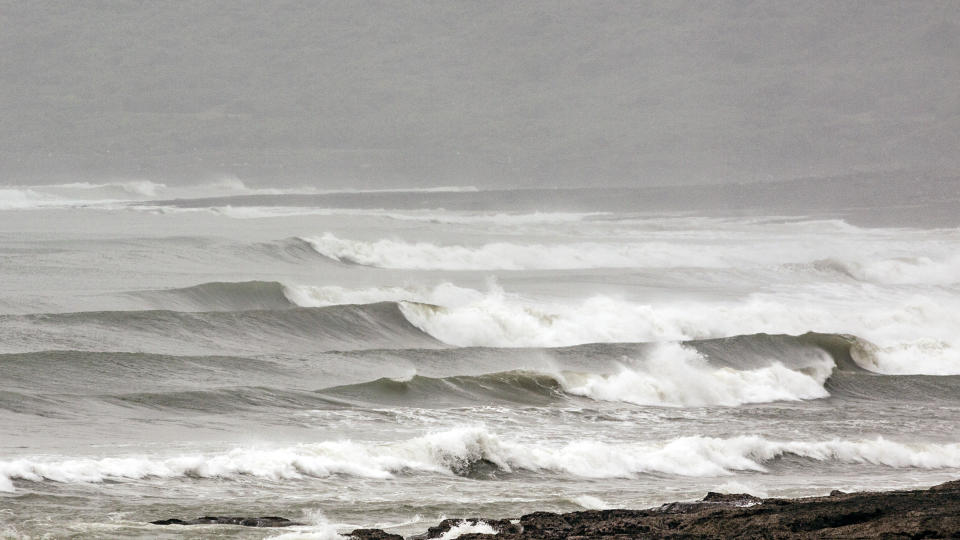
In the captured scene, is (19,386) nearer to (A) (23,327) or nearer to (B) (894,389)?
(A) (23,327)

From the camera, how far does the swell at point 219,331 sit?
1820 cm

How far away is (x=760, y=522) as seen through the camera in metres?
Answer: 8.87

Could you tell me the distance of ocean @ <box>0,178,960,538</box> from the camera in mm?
10883

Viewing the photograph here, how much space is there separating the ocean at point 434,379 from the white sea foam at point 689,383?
0.18ft

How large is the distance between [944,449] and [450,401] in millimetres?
6084

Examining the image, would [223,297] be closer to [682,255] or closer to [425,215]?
[682,255]

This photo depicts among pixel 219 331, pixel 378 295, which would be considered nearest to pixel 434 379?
pixel 219 331

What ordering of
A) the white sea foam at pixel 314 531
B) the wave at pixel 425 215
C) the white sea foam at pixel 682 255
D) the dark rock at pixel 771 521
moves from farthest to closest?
the wave at pixel 425 215, the white sea foam at pixel 682 255, the white sea foam at pixel 314 531, the dark rock at pixel 771 521

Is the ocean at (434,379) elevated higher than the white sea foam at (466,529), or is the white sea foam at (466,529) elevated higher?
the ocean at (434,379)

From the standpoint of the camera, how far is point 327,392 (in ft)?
52.3

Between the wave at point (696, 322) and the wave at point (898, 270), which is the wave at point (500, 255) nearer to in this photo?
the wave at point (898, 270)

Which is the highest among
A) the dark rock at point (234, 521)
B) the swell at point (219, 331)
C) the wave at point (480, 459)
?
the swell at point (219, 331)

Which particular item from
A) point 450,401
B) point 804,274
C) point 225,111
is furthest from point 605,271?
point 225,111

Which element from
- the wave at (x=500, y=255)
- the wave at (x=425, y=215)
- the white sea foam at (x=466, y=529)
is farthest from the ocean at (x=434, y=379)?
the wave at (x=425, y=215)
